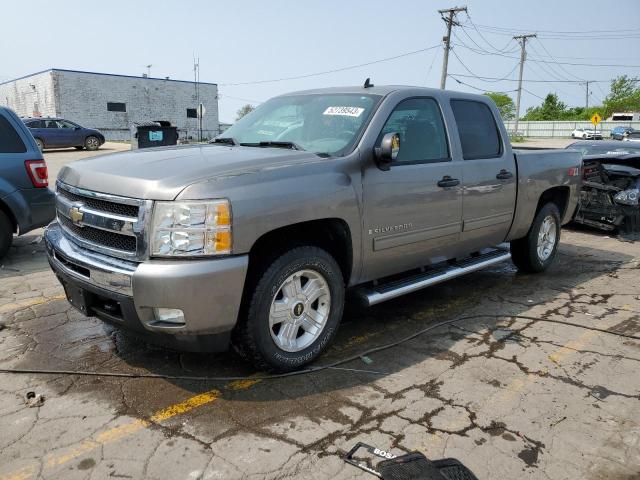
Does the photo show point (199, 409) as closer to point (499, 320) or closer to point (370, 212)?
point (370, 212)

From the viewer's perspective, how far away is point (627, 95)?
8131cm

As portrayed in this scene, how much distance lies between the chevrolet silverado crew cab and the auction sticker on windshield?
0.02 metres

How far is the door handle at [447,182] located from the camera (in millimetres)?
4481

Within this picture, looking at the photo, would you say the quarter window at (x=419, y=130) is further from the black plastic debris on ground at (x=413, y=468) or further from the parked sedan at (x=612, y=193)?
the parked sedan at (x=612, y=193)

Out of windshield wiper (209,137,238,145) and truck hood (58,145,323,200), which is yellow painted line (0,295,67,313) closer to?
truck hood (58,145,323,200)

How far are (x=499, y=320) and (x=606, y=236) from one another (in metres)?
5.41

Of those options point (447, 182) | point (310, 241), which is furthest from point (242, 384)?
point (447, 182)

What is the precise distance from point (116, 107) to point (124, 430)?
42.2m

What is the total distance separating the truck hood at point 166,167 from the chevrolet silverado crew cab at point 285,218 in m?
0.01

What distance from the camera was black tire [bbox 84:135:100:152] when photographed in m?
25.9

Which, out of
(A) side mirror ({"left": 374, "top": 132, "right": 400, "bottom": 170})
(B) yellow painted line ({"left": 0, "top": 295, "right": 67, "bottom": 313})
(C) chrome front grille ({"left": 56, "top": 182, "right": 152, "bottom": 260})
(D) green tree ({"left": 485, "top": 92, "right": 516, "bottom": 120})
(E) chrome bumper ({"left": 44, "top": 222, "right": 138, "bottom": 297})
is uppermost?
(D) green tree ({"left": 485, "top": 92, "right": 516, "bottom": 120})

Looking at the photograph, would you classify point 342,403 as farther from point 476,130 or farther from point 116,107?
point 116,107

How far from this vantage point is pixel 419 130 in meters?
4.52

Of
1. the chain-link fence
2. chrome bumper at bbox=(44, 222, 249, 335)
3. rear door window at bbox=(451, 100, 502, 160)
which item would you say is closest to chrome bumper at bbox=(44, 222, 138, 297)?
chrome bumper at bbox=(44, 222, 249, 335)
